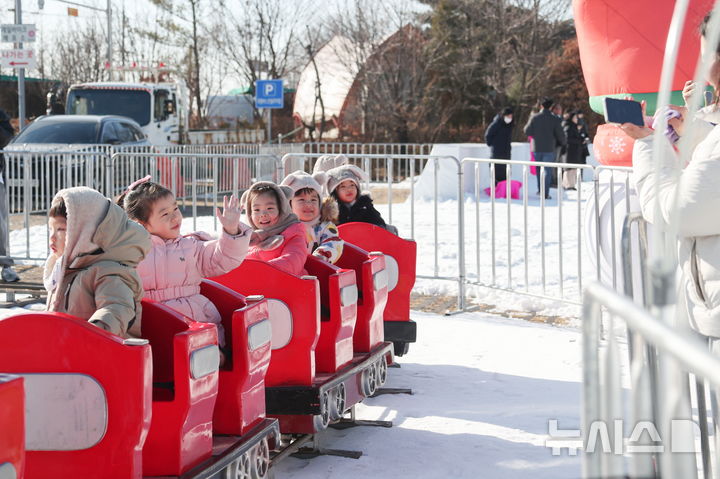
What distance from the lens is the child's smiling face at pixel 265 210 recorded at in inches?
200

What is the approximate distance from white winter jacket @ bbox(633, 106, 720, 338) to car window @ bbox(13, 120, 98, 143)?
1441cm

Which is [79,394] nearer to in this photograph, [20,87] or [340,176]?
[340,176]

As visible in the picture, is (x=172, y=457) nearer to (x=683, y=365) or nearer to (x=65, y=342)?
(x=65, y=342)

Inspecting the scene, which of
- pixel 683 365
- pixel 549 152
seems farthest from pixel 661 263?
pixel 549 152

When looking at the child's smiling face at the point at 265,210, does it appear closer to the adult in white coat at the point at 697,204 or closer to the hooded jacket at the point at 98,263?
the hooded jacket at the point at 98,263

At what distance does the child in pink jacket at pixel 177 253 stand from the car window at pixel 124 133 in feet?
44.4

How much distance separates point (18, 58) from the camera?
1938cm

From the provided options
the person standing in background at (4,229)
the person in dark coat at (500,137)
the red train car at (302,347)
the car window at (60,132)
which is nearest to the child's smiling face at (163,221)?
the red train car at (302,347)

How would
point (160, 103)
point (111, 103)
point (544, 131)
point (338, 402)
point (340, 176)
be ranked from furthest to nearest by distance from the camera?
point (160, 103) < point (111, 103) < point (544, 131) < point (340, 176) < point (338, 402)

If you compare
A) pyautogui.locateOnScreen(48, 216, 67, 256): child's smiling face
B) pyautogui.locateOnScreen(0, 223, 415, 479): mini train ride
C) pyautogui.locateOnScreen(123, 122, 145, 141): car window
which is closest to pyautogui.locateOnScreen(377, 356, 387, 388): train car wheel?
pyautogui.locateOnScreen(0, 223, 415, 479): mini train ride

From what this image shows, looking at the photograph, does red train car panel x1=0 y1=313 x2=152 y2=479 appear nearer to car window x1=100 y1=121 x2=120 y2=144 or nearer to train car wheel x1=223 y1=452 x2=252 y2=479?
train car wheel x1=223 y1=452 x2=252 y2=479

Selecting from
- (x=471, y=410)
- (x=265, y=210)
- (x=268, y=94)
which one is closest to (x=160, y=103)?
(x=268, y=94)

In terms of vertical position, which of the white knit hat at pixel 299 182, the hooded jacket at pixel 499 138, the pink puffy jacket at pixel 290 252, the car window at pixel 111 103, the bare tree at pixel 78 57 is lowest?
the pink puffy jacket at pixel 290 252

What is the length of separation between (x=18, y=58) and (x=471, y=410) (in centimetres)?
1655
